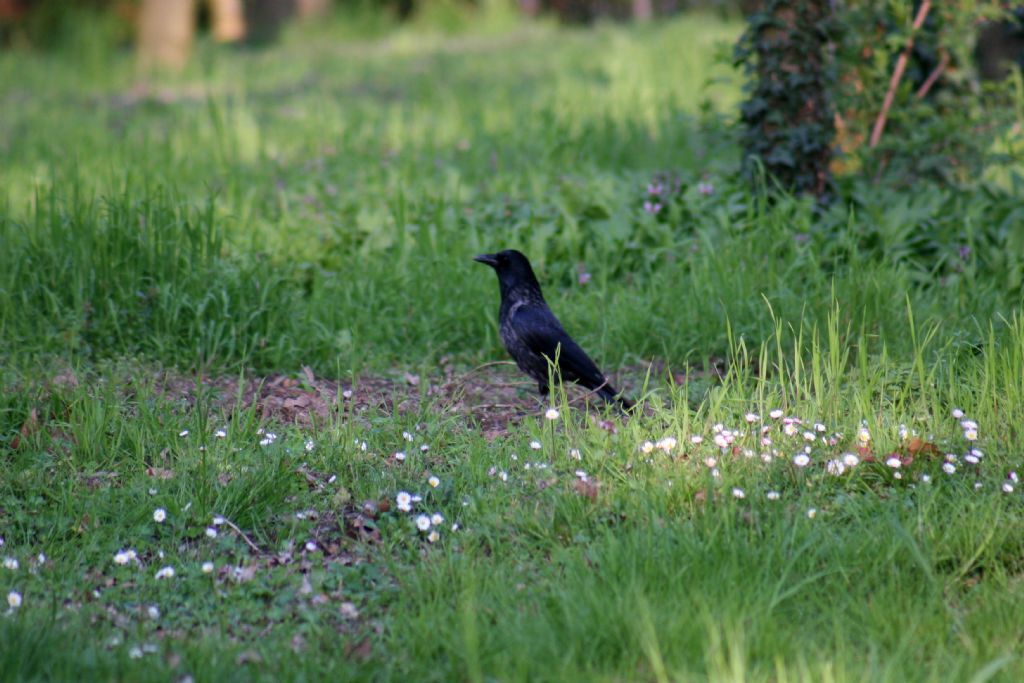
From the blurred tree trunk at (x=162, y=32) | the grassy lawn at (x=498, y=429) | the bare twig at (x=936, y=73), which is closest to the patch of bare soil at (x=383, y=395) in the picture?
the grassy lawn at (x=498, y=429)

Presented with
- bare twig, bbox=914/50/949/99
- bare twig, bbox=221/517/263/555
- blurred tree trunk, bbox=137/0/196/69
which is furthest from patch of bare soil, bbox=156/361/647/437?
blurred tree trunk, bbox=137/0/196/69

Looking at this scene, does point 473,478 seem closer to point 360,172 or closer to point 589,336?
point 589,336

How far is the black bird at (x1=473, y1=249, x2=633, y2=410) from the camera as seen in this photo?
4.55 metres

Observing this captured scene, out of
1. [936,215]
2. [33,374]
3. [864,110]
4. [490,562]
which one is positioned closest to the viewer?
[490,562]

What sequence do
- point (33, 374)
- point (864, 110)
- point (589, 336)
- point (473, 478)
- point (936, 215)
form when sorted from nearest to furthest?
1. point (473, 478)
2. point (33, 374)
3. point (589, 336)
4. point (936, 215)
5. point (864, 110)

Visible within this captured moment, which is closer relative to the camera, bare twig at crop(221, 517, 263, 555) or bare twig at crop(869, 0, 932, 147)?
bare twig at crop(221, 517, 263, 555)

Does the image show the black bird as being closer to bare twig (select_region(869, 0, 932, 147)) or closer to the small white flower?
the small white flower

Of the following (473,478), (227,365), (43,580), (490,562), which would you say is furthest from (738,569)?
(227,365)

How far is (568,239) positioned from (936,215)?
206 cm

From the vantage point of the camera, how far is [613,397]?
14.8ft

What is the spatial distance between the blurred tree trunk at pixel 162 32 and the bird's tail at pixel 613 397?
11.1 metres

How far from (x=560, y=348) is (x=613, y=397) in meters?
0.31

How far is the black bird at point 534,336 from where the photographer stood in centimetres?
455

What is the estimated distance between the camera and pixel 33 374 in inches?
177
